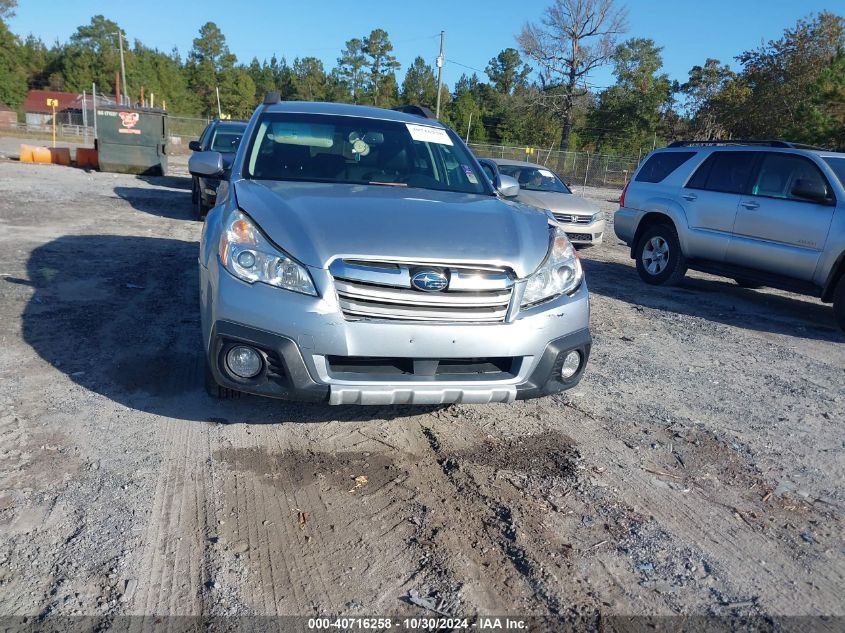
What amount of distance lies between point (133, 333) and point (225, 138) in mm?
9249

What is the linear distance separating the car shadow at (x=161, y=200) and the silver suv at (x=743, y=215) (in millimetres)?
8100

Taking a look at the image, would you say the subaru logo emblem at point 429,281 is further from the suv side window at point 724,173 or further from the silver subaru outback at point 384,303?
the suv side window at point 724,173

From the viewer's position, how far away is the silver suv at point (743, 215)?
7.07m

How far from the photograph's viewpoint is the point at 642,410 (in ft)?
14.5

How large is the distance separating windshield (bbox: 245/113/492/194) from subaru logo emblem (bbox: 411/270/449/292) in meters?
1.43

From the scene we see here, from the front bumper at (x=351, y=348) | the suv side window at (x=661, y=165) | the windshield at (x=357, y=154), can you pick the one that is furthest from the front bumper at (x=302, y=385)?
the suv side window at (x=661, y=165)

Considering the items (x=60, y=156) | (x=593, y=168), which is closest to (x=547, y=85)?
(x=593, y=168)

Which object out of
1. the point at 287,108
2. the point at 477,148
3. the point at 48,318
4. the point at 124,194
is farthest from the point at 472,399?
the point at 477,148

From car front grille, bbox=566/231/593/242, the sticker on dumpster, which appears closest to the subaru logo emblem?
car front grille, bbox=566/231/593/242

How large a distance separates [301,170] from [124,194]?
12482 mm

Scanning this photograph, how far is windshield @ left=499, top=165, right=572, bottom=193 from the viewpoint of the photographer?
1337 centimetres

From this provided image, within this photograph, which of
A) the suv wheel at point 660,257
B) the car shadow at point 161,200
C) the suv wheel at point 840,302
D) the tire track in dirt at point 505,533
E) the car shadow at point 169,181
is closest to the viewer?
the tire track in dirt at point 505,533

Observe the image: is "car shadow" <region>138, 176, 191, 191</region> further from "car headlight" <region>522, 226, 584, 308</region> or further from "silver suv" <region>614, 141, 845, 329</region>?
"car headlight" <region>522, 226, 584, 308</region>

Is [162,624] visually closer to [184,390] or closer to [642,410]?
[184,390]
